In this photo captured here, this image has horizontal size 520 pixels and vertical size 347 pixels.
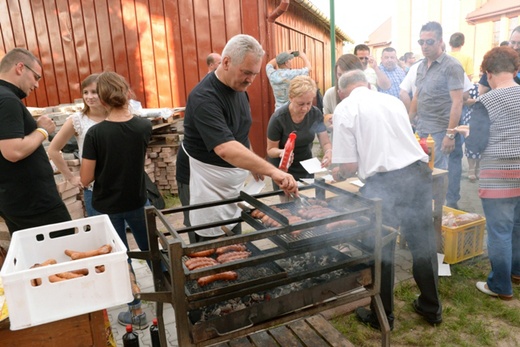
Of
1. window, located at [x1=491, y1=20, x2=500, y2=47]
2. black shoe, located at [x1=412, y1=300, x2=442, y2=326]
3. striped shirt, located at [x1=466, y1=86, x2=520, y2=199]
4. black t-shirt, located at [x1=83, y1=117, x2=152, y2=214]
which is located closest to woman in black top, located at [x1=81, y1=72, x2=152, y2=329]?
black t-shirt, located at [x1=83, y1=117, x2=152, y2=214]

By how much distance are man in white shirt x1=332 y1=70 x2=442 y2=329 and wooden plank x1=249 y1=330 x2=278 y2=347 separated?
100 cm

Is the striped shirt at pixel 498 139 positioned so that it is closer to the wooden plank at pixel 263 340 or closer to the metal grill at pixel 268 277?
the metal grill at pixel 268 277

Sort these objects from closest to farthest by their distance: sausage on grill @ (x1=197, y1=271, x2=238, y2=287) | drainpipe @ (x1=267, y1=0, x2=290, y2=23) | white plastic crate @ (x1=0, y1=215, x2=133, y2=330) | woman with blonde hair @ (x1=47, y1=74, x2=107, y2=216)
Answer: white plastic crate @ (x1=0, y1=215, x2=133, y2=330) < sausage on grill @ (x1=197, y1=271, x2=238, y2=287) < woman with blonde hair @ (x1=47, y1=74, x2=107, y2=216) < drainpipe @ (x1=267, y1=0, x2=290, y2=23)

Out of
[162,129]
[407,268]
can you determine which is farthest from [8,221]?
[162,129]

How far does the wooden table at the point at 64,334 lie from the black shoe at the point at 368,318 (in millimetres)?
2280

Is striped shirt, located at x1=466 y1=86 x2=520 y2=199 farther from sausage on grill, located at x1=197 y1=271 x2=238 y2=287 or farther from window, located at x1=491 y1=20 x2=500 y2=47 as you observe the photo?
window, located at x1=491 y1=20 x2=500 y2=47

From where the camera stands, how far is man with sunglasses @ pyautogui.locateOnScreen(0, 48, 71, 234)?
109 inches

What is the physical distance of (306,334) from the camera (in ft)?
10.0

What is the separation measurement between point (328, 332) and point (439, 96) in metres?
3.65

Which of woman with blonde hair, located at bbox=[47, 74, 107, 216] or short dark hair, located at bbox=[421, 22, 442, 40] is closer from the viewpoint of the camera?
woman with blonde hair, located at bbox=[47, 74, 107, 216]

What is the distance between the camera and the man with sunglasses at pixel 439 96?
16.5 ft

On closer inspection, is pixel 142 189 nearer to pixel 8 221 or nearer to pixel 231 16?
pixel 8 221

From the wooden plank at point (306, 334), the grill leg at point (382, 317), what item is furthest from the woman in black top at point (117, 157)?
the grill leg at point (382, 317)

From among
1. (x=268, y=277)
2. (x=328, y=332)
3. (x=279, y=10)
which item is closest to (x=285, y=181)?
(x=268, y=277)
